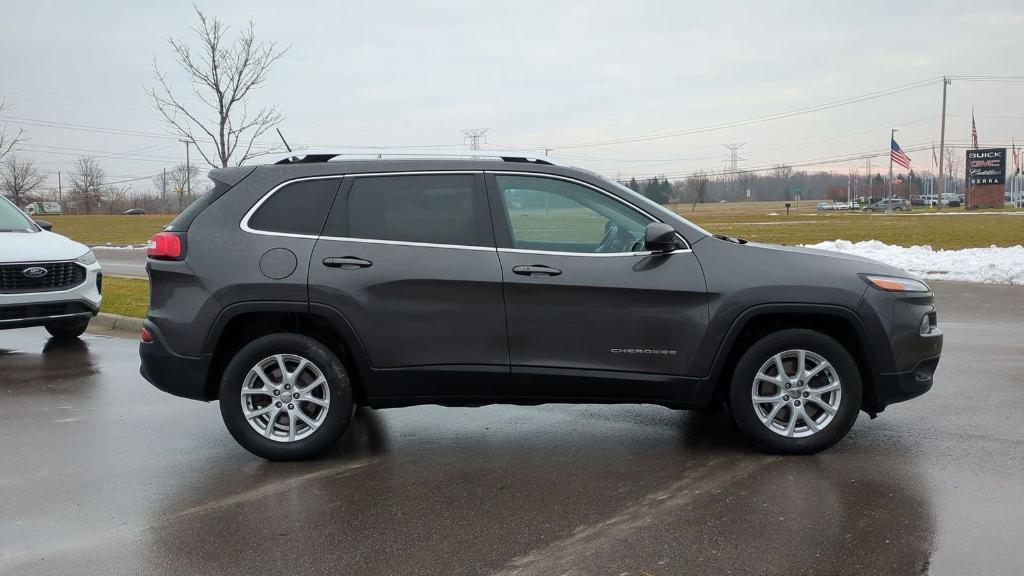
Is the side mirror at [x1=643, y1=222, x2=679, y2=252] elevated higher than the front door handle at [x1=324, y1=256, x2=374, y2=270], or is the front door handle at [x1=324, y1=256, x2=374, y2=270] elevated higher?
the side mirror at [x1=643, y1=222, x2=679, y2=252]

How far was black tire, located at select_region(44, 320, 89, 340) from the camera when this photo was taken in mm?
9805

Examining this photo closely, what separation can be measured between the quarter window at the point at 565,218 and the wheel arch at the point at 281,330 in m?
1.14

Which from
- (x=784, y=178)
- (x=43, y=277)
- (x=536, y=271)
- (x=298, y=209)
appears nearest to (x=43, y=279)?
(x=43, y=277)

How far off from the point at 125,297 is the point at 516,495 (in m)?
10.5

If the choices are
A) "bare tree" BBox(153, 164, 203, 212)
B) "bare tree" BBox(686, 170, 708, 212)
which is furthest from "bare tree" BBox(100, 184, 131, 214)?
"bare tree" BBox(686, 170, 708, 212)

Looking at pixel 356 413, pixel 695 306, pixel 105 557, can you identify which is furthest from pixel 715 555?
pixel 356 413

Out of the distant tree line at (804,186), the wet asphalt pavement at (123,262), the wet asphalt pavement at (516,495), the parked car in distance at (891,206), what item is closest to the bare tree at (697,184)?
the distant tree line at (804,186)

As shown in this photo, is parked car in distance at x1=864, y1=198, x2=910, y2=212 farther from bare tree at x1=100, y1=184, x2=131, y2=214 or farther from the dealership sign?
bare tree at x1=100, y1=184, x2=131, y2=214

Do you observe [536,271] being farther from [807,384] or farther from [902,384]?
[902,384]

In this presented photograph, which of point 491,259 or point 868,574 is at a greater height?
point 491,259

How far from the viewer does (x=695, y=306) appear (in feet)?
15.9

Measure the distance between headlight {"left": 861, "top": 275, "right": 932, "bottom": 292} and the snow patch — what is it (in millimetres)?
8616

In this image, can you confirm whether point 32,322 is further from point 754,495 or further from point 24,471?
Answer: point 754,495

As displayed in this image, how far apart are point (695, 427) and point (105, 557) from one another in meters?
3.67
